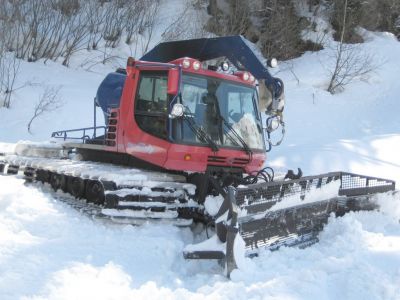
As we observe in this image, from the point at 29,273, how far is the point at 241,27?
19.8 meters

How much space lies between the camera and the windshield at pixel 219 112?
21.1 ft

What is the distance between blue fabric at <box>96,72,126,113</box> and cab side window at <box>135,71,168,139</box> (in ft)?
5.41

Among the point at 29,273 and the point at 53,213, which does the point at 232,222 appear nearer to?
the point at 29,273

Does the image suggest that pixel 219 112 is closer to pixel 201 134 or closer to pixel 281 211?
pixel 201 134

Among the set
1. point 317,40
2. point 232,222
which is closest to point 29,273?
point 232,222

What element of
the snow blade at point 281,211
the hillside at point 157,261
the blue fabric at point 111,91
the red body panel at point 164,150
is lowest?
the hillside at point 157,261

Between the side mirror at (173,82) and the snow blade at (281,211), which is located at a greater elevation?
the side mirror at (173,82)

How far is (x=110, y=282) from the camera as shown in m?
4.33

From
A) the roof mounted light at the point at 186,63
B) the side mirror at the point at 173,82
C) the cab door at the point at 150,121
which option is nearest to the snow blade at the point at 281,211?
the cab door at the point at 150,121

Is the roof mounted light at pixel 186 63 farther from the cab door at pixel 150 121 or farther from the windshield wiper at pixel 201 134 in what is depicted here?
the windshield wiper at pixel 201 134

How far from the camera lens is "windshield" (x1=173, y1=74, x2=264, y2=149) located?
21.1 feet

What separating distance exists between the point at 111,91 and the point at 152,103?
211 cm

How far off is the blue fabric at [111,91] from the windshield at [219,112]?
2171 millimetres

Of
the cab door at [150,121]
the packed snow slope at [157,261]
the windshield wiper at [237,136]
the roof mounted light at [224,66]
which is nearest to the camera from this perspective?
the packed snow slope at [157,261]
